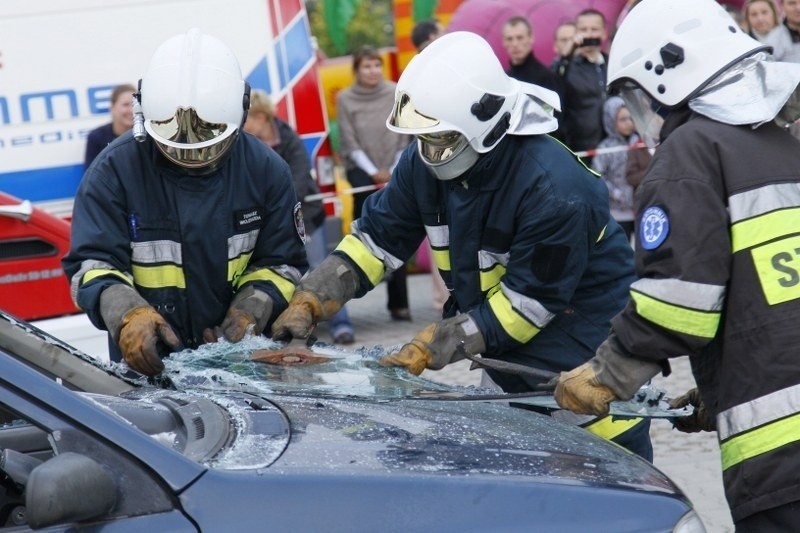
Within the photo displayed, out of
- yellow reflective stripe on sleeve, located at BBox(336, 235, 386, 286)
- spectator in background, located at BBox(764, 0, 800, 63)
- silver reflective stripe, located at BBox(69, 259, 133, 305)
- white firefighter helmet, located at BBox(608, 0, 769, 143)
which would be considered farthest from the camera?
spectator in background, located at BBox(764, 0, 800, 63)

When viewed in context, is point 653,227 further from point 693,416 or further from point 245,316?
point 245,316

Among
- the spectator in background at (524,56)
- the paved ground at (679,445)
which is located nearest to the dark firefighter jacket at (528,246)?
the paved ground at (679,445)

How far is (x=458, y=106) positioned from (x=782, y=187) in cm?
111

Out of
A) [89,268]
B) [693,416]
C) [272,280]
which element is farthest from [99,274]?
[693,416]

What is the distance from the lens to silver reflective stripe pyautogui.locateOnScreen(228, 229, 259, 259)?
4207 mm

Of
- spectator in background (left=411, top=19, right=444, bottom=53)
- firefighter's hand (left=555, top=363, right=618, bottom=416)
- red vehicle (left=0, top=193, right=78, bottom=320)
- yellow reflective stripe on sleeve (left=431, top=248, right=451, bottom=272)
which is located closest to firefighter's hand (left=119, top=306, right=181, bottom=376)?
yellow reflective stripe on sleeve (left=431, top=248, right=451, bottom=272)

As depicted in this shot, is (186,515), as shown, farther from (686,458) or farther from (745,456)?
(686,458)

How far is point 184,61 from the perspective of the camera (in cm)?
403

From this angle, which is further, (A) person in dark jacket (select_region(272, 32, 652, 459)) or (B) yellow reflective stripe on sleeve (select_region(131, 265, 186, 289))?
(B) yellow reflective stripe on sleeve (select_region(131, 265, 186, 289))

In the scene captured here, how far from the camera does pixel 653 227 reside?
2.96 m

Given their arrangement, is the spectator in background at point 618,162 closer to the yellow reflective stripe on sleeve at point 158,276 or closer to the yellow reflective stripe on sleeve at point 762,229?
the yellow reflective stripe on sleeve at point 158,276

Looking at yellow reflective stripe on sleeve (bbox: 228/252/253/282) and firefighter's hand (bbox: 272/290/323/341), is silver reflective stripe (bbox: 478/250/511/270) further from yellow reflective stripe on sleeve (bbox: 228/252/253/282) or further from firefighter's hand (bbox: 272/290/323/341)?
yellow reflective stripe on sleeve (bbox: 228/252/253/282)

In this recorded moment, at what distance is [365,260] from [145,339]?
819 mm

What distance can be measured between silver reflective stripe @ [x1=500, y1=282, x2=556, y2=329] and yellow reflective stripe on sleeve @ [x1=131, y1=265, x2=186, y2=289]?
1.09 metres
